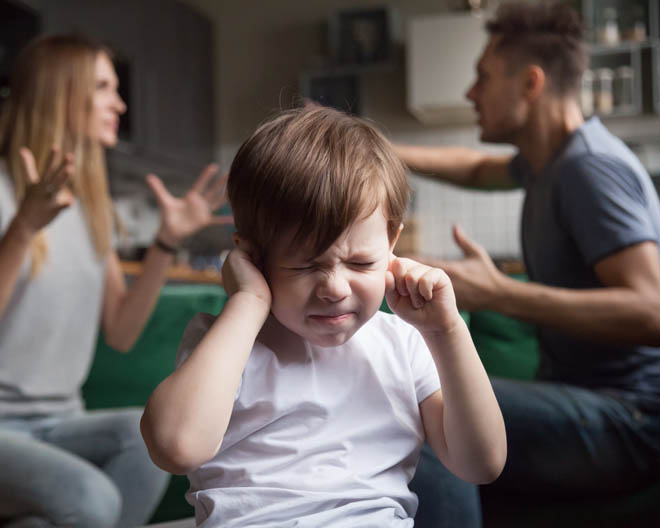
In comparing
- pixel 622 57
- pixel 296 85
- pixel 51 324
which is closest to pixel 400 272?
pixel 51 324

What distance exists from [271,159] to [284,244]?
0.09 meters

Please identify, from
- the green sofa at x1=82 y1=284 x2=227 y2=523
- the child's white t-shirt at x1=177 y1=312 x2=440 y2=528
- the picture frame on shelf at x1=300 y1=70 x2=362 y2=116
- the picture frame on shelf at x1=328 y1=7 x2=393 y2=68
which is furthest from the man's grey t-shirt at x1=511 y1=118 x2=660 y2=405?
the picture frame on shelf at x1=300 y1=70 x2=362 y2=116

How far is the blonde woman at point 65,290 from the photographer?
3.83 ft

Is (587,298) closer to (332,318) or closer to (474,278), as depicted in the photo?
(474,278)

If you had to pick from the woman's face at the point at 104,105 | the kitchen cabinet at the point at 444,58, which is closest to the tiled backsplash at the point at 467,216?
the kitchen cabinet at the point at 444,58

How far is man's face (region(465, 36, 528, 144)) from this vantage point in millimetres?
1640

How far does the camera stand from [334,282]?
72cm

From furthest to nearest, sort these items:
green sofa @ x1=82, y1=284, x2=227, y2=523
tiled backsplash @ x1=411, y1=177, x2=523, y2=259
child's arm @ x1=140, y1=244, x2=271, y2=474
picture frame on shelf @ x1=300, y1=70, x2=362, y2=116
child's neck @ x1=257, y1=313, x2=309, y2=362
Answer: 1. picture frame on shelf @ x1=300, y1=70, x2=362, y2=116
2. tiled backsplash @ x1=411, y1=177, x2=523, y2=259
3. green sofa @ x1=82, y1=284, x2=227, y2=523
4. child's neck @ x1=257, y1=313, x2=309, y2=362
5. child's arm @ x1=140, y1=244, x2=271, y2=474

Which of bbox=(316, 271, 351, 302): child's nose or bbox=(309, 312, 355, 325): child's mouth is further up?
bbox=(316, 271, 351, 302): child's nose

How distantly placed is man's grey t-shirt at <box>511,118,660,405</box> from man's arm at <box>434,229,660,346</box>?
0.04 meters

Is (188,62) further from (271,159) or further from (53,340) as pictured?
(271,159)

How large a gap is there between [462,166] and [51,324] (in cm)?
108

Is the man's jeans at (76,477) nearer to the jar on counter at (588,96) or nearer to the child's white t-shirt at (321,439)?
the child's white t-shirt at (321,439)

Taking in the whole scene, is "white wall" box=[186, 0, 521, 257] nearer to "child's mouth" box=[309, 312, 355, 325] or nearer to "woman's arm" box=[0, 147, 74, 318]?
"woman's arm" box=[0, 147, 74, 318]
